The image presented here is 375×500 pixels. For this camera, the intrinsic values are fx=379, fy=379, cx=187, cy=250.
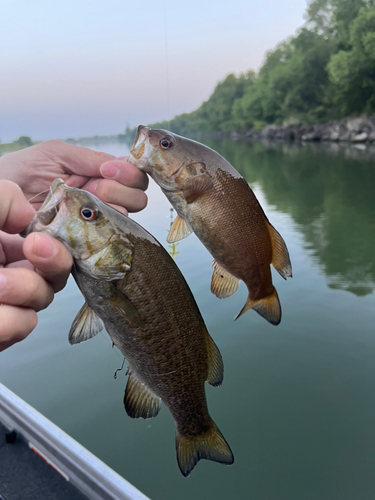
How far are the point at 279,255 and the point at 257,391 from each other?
20.8ft

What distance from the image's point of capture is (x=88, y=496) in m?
3.44

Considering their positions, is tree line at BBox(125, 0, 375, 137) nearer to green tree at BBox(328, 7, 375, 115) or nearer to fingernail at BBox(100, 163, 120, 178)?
green tree at BBox(328, 7, 375, 115)

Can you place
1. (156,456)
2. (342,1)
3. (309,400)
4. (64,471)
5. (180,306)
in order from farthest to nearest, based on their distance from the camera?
(342,1) → (309,400) → (156,456) → (64,471) → (180,306)

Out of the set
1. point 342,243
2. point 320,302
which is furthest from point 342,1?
point 320,302

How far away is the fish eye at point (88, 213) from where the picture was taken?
3.69 ft

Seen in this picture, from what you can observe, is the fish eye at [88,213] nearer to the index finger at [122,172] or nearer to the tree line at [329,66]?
the index finger at [122,172]

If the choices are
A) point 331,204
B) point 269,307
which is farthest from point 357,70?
point 269,307

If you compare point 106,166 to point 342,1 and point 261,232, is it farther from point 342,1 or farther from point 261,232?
point 342,1

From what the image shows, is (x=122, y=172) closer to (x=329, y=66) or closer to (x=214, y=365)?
(x=214, y=365)

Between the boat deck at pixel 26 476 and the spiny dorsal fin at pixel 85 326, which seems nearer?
the spiny dorsal fin at pixel 85 326

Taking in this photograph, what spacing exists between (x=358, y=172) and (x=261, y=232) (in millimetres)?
24156

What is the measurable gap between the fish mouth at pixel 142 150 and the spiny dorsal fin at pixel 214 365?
620mm

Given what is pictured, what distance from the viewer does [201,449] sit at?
121 cm

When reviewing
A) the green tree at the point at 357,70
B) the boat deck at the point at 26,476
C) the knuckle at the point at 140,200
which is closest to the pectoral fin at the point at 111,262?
the knuckle at the point at 140,200
